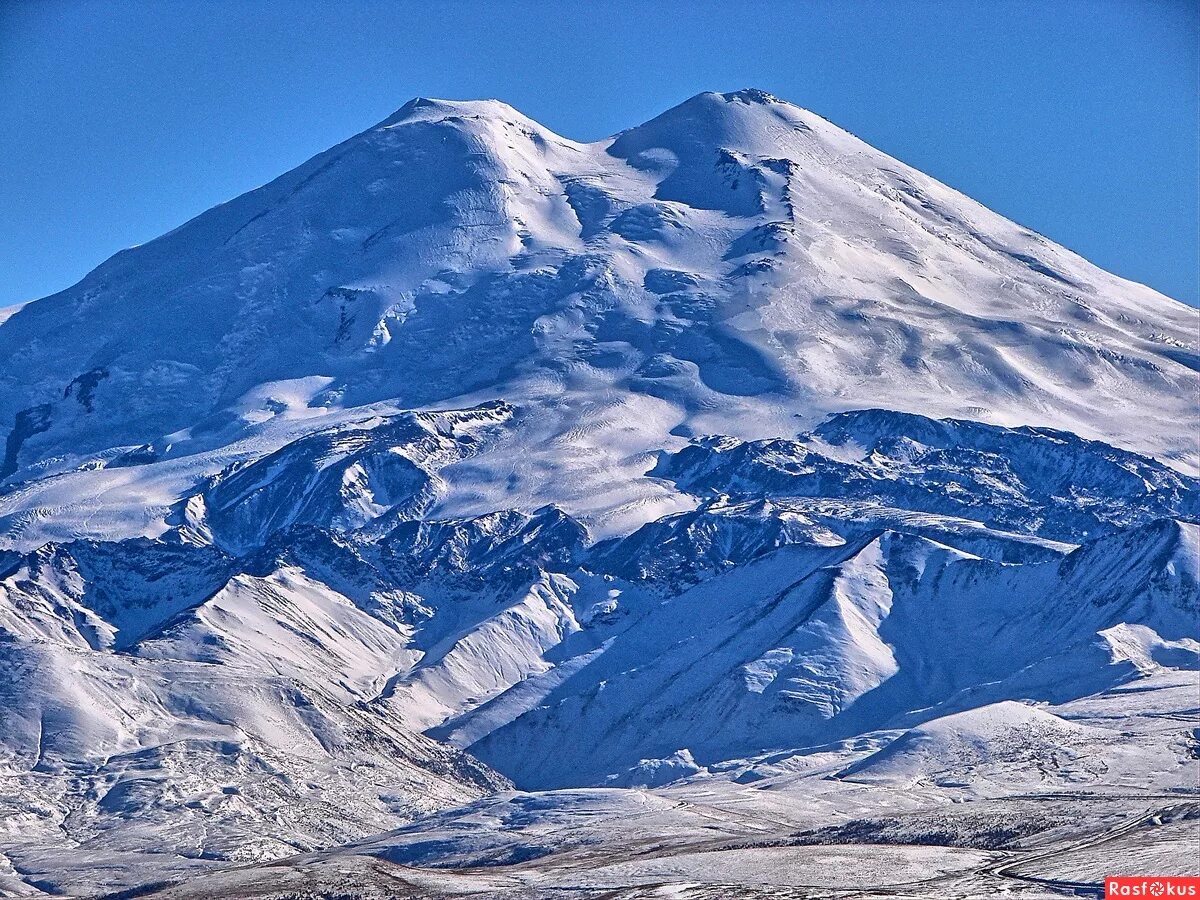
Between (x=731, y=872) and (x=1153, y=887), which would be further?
(x=731, y=872)

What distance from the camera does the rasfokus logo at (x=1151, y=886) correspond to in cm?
16388

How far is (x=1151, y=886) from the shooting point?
16662 cm

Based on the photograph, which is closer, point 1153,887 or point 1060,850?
point 1153,887

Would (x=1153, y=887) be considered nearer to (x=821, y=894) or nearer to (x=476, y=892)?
(x=821, y=894)

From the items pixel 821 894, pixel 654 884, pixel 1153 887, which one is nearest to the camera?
pixel 1153 887

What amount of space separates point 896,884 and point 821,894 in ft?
20.7

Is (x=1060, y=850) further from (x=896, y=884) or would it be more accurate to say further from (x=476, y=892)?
(x=476, y=892)

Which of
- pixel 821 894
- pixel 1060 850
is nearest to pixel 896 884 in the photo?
pixel 821 894

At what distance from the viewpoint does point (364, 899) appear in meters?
198

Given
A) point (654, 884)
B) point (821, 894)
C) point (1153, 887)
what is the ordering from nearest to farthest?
point (1153, 887) < point (821, 894) < point (654, 884)

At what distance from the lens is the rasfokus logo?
164 m

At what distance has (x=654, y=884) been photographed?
193500mm

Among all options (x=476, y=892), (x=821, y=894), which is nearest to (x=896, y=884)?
(x=821, y=894)

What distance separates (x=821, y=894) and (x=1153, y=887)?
2607cm
